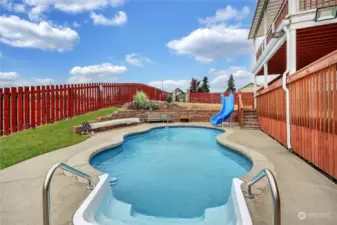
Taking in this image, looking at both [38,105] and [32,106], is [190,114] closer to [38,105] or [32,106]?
[38,105]

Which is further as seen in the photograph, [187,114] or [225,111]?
[187,114]

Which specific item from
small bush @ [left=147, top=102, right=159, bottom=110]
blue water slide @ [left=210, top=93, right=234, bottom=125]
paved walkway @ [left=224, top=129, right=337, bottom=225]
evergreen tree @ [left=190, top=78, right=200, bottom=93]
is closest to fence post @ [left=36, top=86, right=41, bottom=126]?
small bush @ [left=147, top=102, right=159, bottom=110]

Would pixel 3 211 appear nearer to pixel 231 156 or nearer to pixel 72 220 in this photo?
pixel 72 220

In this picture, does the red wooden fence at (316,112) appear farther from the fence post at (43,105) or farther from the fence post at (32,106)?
the fence post at (43,105)

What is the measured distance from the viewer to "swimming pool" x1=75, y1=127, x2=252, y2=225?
327 centimetres

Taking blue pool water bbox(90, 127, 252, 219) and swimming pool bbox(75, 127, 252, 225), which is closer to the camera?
swimming pool bbox(75, 127, 252, 225)

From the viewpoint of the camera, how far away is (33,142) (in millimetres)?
6949

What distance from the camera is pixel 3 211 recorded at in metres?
2.73

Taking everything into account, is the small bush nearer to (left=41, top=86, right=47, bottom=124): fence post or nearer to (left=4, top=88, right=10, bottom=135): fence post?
(left=41, top=86, right=47, bottom=124): fence post

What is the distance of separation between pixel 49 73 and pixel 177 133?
10253 mm

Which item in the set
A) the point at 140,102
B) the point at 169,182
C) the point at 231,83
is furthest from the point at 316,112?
the point at 231,83

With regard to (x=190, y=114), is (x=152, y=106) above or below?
above

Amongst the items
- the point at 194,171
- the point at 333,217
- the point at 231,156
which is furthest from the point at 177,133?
the point at 333,217

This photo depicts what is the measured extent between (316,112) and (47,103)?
1064 centimetres
